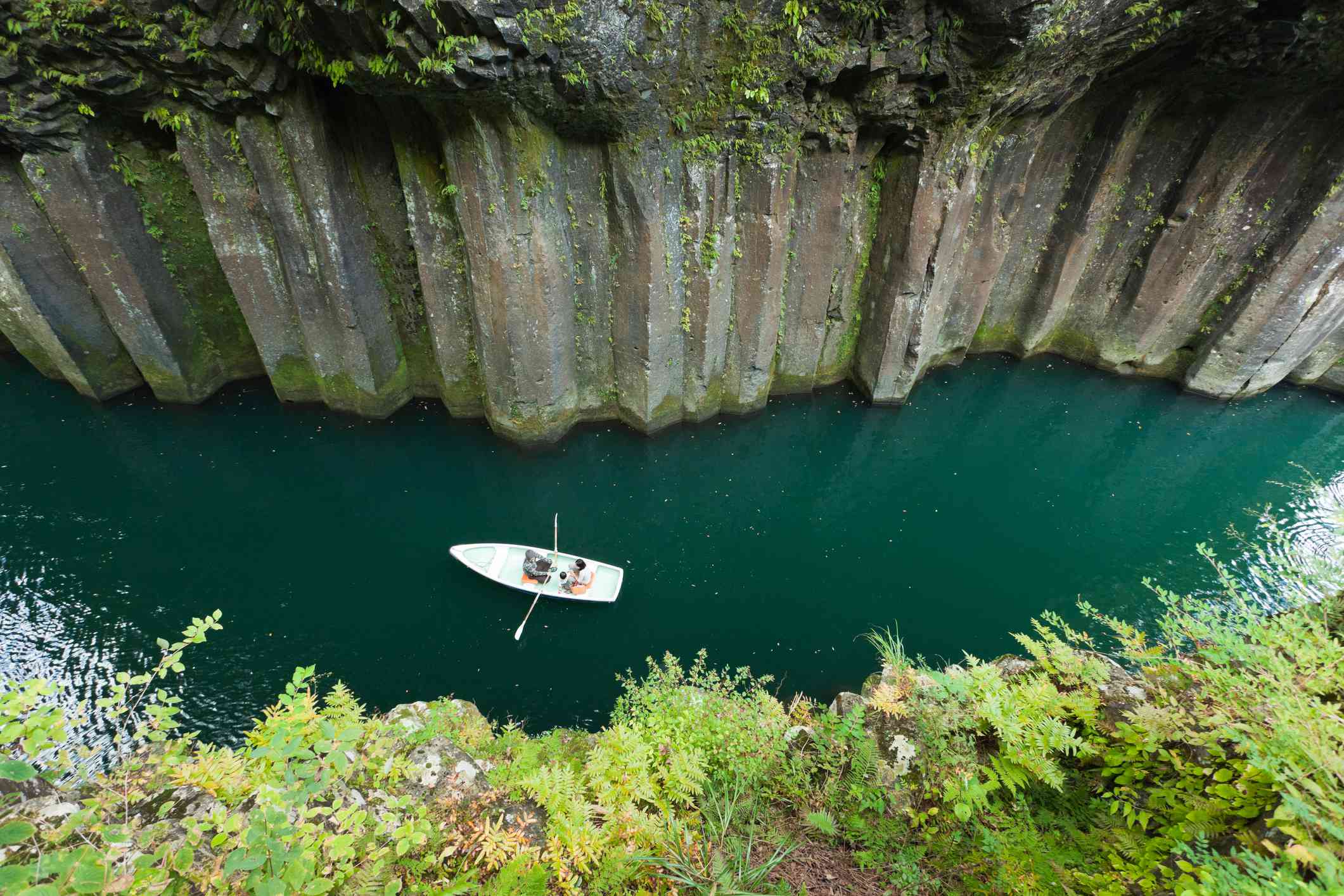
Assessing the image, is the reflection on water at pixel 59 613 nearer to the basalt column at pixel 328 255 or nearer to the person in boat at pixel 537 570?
the basalt column at pixel 328 255

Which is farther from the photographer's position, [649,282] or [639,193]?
[649,282]

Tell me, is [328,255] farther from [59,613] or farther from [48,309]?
[59,613]

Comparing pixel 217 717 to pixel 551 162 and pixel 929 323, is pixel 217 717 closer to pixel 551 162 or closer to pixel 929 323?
pixel 551 162

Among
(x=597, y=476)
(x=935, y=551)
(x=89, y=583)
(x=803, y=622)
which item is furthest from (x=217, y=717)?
(x=935, y=551)

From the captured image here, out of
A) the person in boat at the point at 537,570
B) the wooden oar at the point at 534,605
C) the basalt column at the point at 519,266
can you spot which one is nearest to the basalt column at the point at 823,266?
the basalt column at the point at 519,266

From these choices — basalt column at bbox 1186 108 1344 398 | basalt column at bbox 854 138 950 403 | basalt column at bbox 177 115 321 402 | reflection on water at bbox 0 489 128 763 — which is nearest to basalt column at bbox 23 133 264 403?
basalt column at bbox 177 115 321 402

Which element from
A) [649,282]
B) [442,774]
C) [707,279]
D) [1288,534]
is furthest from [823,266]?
[442,774]

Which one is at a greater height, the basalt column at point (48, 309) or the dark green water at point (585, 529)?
the basalt column at point (48, 309)
